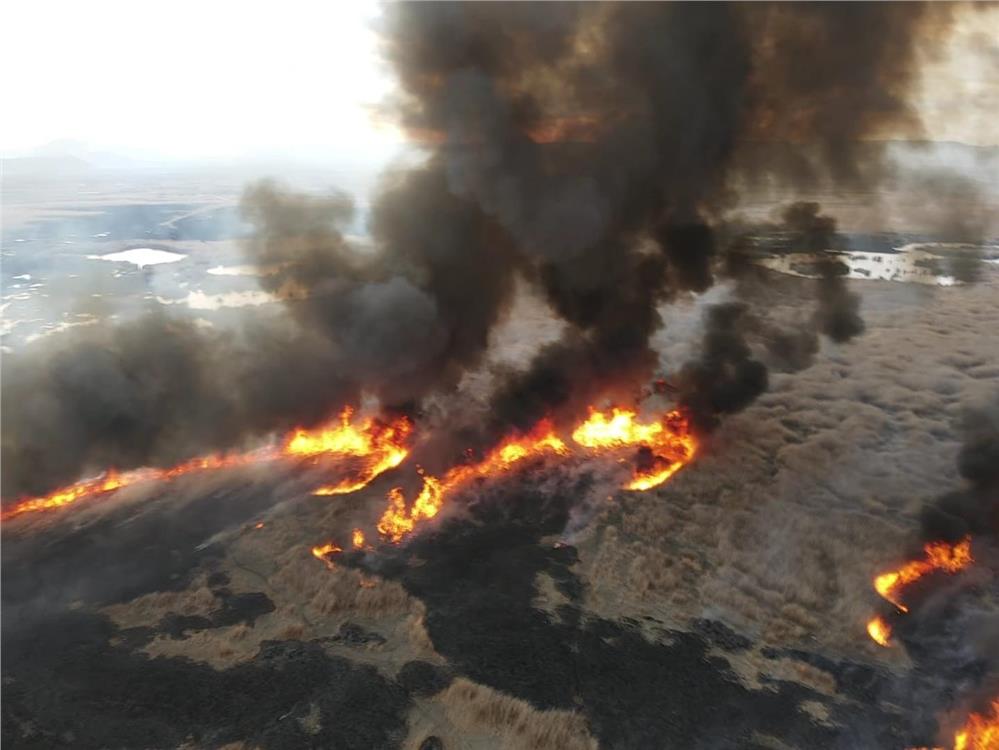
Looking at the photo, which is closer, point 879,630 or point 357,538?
point 879,630

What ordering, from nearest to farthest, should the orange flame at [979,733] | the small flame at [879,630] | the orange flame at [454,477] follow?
the orange flame at [979,733], the small flame at [879,630], the orange flame at [454,477]

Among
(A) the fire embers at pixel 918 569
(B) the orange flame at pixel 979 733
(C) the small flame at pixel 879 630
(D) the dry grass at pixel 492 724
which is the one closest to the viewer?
(D) the dry grass at pixel 492 724

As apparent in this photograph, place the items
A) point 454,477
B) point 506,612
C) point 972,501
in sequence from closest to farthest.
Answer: point 506,612 < point 972,501 < point 454,477

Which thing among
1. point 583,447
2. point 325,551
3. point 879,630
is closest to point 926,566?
point 879,630

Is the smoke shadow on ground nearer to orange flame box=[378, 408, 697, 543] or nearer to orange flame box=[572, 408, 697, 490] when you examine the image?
orange flame box=[378, 408, 697, 543]

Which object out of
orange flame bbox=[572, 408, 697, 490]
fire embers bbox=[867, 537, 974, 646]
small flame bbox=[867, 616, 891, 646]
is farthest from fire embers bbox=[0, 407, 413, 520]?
fire embers bbox=[867, 537, 974, 646]

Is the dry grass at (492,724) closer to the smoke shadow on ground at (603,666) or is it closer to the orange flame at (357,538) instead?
the smoke shadow on ground at (603,666)

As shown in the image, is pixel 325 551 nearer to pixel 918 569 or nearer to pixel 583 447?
pixel 583 447

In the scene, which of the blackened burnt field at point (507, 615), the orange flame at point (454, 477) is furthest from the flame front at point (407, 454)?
the blackened burnt field at point (507, 615)
